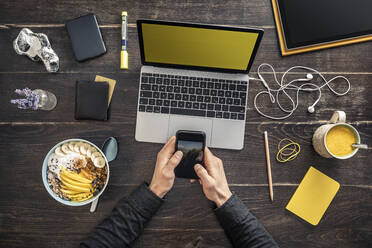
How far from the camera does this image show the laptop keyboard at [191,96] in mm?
940

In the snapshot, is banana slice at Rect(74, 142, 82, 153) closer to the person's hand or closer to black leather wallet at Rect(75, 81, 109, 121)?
black leather wallet at Rect(75, 81, 109, 121)

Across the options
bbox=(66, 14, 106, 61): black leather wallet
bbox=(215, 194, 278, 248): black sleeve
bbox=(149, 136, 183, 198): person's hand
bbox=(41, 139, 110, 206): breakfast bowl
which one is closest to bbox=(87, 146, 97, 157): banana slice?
bbox=(41, 139, 110, 206): breakfast bowl

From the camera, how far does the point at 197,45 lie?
82cm

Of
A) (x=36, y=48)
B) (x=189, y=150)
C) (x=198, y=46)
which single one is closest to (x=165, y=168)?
(x=189, y=150)

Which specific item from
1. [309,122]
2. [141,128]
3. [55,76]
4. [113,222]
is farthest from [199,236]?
[55,76]

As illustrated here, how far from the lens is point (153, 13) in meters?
0.99

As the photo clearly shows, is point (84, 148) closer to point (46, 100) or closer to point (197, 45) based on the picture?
point (46, 100)

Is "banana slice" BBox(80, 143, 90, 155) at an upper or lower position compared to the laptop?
lower

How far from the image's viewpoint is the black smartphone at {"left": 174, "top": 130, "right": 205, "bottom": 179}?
2.97ft

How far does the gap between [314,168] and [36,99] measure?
1080mm

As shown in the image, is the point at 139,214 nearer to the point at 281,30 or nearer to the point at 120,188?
the point at 120,188

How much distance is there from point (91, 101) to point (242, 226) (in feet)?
2.34

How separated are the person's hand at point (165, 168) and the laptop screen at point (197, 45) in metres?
0.29

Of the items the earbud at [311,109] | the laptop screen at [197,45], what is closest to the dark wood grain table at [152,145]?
the earbud at [311,109]
